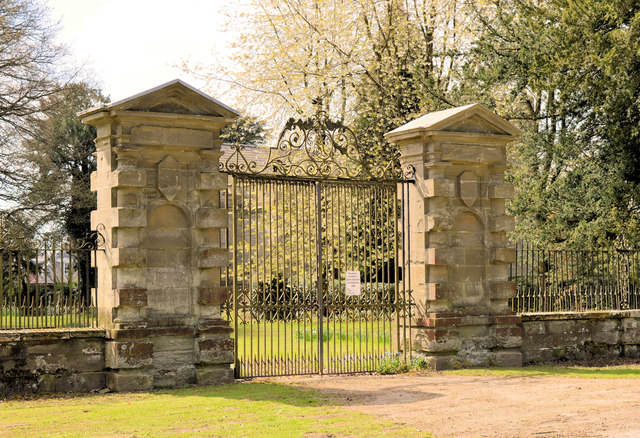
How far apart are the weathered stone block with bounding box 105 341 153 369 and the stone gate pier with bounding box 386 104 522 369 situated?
4.14 meters

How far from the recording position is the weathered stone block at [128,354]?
30.7 ft

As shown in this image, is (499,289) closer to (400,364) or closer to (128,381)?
(400,364)

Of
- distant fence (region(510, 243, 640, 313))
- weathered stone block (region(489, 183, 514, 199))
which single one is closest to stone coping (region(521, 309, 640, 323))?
distant fence (region(510, 243, 640, 313))

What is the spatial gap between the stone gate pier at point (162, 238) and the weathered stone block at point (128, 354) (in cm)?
1

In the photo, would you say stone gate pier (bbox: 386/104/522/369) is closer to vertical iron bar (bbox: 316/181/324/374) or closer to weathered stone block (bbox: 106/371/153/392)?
vertical iron bar (bbox: 316/181/324/374)

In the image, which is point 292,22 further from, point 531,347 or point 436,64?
point 531,347

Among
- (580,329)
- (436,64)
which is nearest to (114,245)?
A: (580,329)

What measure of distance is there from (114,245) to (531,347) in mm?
6863

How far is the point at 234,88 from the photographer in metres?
21.3

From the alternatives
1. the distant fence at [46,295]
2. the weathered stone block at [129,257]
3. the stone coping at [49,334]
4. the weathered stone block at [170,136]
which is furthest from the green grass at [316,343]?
the weathered stone block at [170,136]

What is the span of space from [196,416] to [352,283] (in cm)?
384

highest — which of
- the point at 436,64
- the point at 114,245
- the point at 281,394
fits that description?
the point at 436,64

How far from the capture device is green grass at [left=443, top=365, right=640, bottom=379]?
1114 cm

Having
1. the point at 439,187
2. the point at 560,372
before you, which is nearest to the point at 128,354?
the point at 439,187
